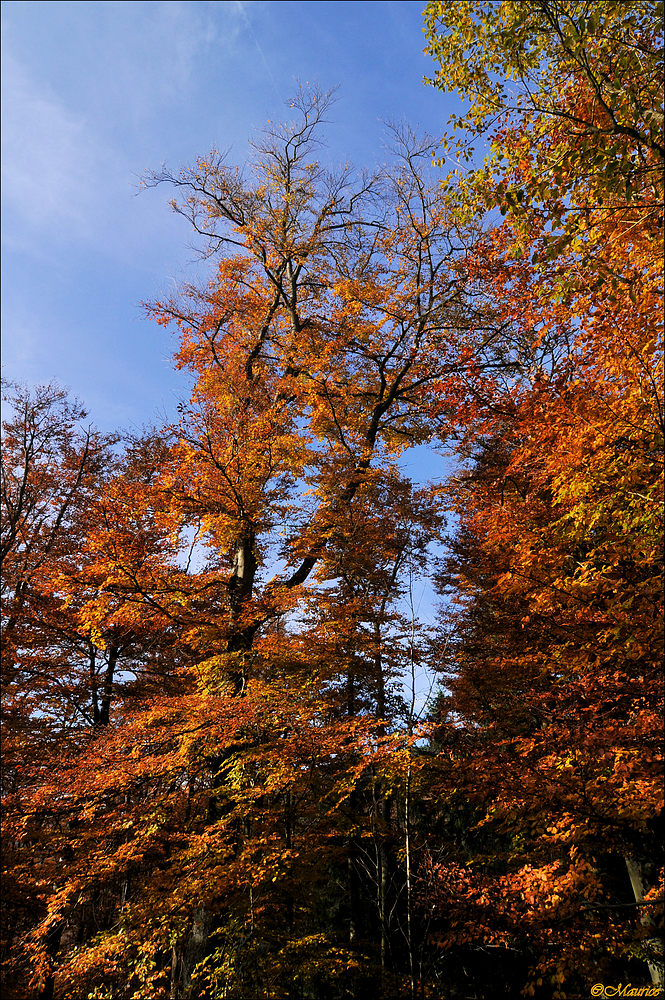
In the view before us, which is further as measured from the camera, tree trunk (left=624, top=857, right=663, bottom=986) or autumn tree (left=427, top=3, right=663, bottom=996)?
tree trunk (left=624, top=857, right=663, bottom=986)

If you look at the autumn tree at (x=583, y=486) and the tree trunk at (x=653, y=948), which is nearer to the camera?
the autumn tree at (x=583, y=486)

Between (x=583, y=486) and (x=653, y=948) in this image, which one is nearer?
(x=583, y=486)

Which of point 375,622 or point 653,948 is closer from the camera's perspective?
point 653,948

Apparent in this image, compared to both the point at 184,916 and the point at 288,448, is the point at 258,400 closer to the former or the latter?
the point at 288,448

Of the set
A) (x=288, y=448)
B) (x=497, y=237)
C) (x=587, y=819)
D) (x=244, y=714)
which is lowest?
(x=587, y=819)

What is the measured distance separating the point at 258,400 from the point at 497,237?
6723 millimetres

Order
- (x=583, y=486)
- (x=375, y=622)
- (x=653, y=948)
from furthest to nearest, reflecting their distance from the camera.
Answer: (x=375, y=622) < (x=653, y=948) < (x=583, y=486)

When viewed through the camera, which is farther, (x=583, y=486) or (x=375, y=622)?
(x=375, y=622)

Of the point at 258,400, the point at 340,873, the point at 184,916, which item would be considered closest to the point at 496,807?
the point at 184,916

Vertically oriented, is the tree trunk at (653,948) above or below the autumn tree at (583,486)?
below

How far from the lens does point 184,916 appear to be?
7.79 m

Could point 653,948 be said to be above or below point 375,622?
below

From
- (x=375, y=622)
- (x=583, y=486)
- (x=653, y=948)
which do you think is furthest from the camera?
(x=375, y=622)

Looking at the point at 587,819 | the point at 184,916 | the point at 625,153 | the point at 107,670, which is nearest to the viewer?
the point at 625,153
